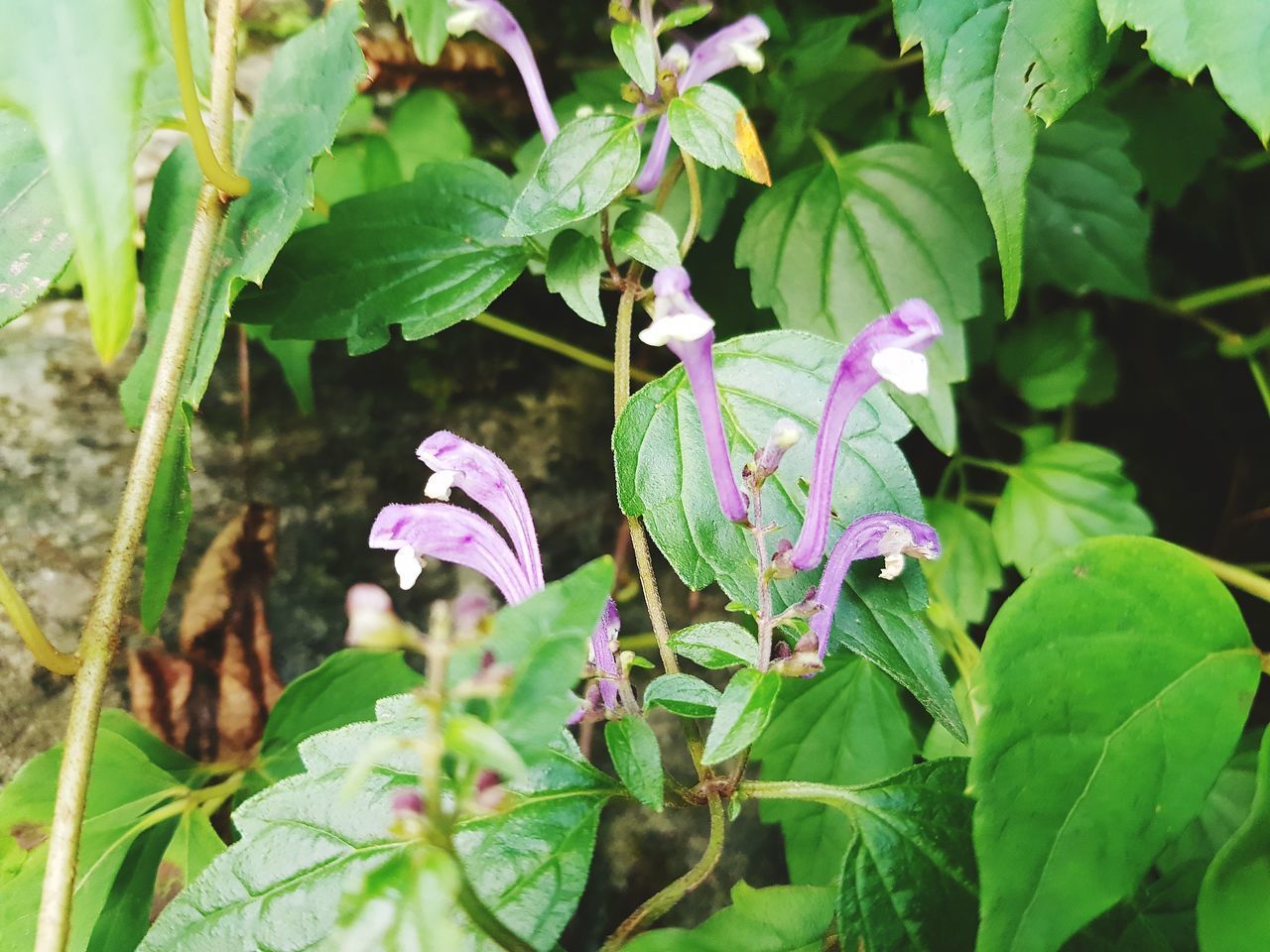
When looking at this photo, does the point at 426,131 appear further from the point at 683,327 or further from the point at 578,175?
the point at 683,327

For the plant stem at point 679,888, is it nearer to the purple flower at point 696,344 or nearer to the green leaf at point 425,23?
the purple flower at point 696,344

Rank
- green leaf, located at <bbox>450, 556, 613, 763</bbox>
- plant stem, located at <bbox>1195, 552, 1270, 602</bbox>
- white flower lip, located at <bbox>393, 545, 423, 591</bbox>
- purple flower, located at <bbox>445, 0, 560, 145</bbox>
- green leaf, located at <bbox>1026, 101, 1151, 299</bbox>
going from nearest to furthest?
green leaf, located at <bbox>450, 556, 613, 763</bbox>
white flower lip, located at <bbox>393, 545, 423, 591</bbox>
purple flower, located at <bbox>445, 0, 560, 145</bbox>
plant stem, located at <bbox>1195, 552, 1270, 602</bbox>
green leaf, located at <bbox>1026, 101, 1151, 299</bbox>

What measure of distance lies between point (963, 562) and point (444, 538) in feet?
2.00

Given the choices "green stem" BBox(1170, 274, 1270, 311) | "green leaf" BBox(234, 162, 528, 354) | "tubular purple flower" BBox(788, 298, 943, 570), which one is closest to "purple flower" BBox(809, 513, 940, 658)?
"tubular purple flower" BBox(788, 298, 943, 570)

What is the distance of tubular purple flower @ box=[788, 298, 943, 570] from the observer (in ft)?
1.37

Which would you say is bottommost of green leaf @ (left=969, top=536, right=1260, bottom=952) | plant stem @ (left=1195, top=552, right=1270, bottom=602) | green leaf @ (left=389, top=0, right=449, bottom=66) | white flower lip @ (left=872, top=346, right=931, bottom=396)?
plant stem @ (left=1195, top=552, right=1270, bottom=602)

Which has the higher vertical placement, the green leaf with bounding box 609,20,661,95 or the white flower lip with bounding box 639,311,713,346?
the green leaf with bounding box 609,20,661,95

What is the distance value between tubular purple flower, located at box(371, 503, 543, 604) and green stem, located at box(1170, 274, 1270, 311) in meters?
0.85

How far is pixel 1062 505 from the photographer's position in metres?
0.89

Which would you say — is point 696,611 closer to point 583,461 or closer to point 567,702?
point 583,461

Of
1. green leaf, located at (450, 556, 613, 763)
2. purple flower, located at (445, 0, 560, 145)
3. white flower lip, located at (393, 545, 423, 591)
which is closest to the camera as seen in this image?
green leaf, located at (450, 556, 613, 763)

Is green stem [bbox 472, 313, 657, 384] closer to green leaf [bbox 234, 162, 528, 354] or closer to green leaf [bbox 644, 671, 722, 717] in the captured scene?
green leaf [bbox 234, 162, 528, 354]

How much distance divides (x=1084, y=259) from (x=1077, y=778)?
24.1 inches

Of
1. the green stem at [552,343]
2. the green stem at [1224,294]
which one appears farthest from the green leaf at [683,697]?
the green stem at [1224,294]
